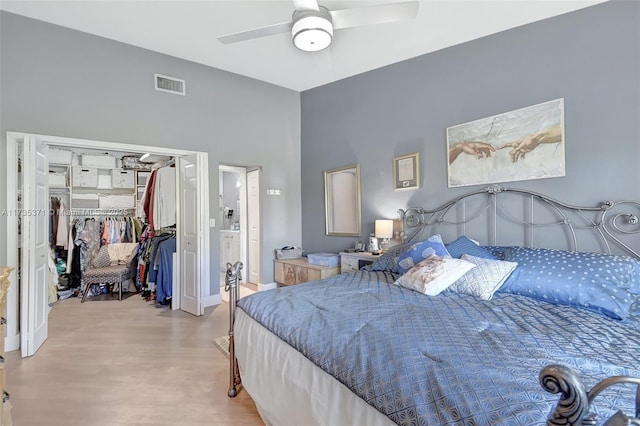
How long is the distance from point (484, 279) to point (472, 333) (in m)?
0.82

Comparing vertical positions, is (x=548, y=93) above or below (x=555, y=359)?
above

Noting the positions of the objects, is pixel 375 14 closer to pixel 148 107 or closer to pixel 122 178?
pixel 148 107

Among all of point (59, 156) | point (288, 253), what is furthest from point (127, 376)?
point (59, 156)

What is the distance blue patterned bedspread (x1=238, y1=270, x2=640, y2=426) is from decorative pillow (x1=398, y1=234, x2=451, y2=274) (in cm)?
60

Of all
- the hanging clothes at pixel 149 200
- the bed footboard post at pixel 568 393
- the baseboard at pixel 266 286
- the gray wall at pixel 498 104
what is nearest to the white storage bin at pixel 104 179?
the hanging clothes at pixel 149 200

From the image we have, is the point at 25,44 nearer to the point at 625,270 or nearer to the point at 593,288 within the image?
the point at 593,288

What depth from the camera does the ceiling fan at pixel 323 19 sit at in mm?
2017

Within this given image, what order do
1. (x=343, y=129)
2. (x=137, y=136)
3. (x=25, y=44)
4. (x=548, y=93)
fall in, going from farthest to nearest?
(x=343, y=129)
(x=137, y=136)
(x=25, y=44)
(x=548, y=93)

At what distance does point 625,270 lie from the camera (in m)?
1.82

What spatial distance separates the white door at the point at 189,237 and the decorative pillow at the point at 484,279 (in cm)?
293

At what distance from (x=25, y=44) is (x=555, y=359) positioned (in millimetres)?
4652

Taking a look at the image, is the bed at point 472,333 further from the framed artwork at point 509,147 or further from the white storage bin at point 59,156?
the white storage bin at point 59,156

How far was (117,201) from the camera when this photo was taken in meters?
5.32

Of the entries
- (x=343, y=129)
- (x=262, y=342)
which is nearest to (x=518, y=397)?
(x=262, y=342)
